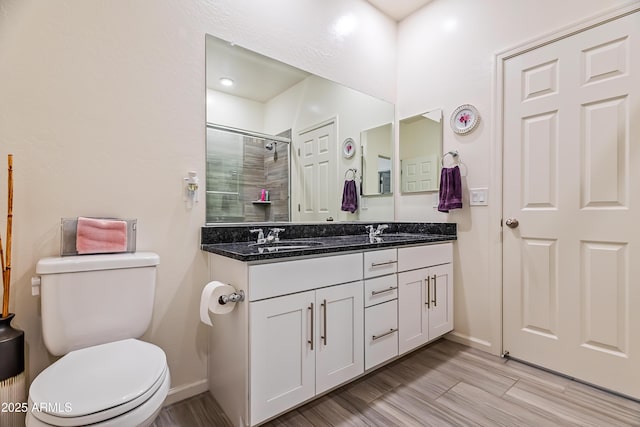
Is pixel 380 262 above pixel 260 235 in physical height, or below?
below

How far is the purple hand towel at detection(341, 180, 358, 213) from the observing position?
2.42 m

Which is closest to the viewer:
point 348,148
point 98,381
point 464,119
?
point 98,381

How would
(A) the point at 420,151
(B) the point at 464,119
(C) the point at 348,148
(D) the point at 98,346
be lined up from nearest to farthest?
(D) the point at 98,346 → (B) the point at 464,119 → (C) the point at 348,148 → (A) the point at 420,151

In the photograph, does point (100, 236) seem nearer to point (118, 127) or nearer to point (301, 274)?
point (118, 127)

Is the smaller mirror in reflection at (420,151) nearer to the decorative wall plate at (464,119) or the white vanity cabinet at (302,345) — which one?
the decorative wall plate at (464,119)

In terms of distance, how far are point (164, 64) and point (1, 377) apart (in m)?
1.49

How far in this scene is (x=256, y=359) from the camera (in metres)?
1.27

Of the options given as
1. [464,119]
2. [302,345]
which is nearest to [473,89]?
[464,119]

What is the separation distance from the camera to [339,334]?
1.54 metres

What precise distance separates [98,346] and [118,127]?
991 mm

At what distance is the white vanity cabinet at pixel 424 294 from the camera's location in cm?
188

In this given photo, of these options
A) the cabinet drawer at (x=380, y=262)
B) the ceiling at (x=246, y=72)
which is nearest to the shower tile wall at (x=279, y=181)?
the ceiling at (x=246, y=72)

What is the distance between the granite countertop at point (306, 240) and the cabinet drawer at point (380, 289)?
198mm

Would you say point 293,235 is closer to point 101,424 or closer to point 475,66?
point 101,424
